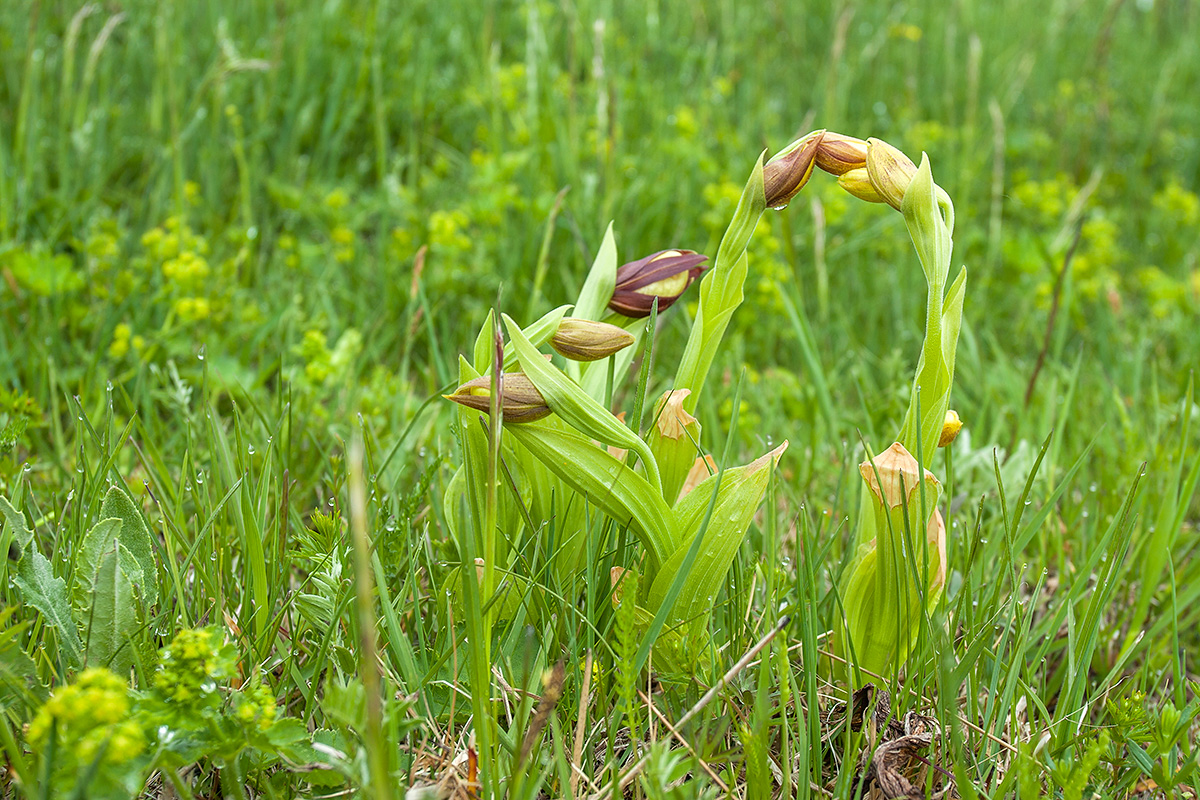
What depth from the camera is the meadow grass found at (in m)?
0.92

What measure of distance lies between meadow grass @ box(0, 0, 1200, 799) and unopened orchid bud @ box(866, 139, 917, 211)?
0.93 feet

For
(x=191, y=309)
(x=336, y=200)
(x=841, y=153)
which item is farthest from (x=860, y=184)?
(x=336, y=200)

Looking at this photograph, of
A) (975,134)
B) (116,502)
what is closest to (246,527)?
(116,502)

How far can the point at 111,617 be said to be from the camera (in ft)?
3.12

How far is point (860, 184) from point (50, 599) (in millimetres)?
947

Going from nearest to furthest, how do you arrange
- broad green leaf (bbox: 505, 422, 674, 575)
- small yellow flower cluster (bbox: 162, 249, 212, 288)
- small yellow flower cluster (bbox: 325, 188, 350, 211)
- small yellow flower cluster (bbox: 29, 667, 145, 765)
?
small yellow flower cluster (bbox: 29, 667, 145, 765) → broad green leaf (bbox: 505, 422, 674, 575) → small yellow flower cluster (bbox: 162, 249, 212, 288) → small yellow flower cluster (bbox: 325, 188, 350, 211)

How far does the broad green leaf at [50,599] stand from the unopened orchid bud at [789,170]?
2.78 feet

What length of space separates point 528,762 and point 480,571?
222 mm

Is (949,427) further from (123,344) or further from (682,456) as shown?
(123,344)

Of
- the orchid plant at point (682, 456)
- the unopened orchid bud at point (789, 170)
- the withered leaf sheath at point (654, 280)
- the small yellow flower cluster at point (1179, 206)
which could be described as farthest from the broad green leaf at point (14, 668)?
the small yellow flower cluster at point (1179, 206)

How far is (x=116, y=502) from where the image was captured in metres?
1.04

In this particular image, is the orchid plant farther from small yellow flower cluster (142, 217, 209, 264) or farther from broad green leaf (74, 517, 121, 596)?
small yellow flower cluster (142, 217, 209, 264)

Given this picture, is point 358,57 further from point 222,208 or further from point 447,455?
point 447,455

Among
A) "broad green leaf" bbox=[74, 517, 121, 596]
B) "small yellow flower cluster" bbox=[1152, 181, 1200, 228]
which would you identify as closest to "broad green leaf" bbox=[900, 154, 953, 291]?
"broad green leaf" bbox=[74, 517, 121, 596]
